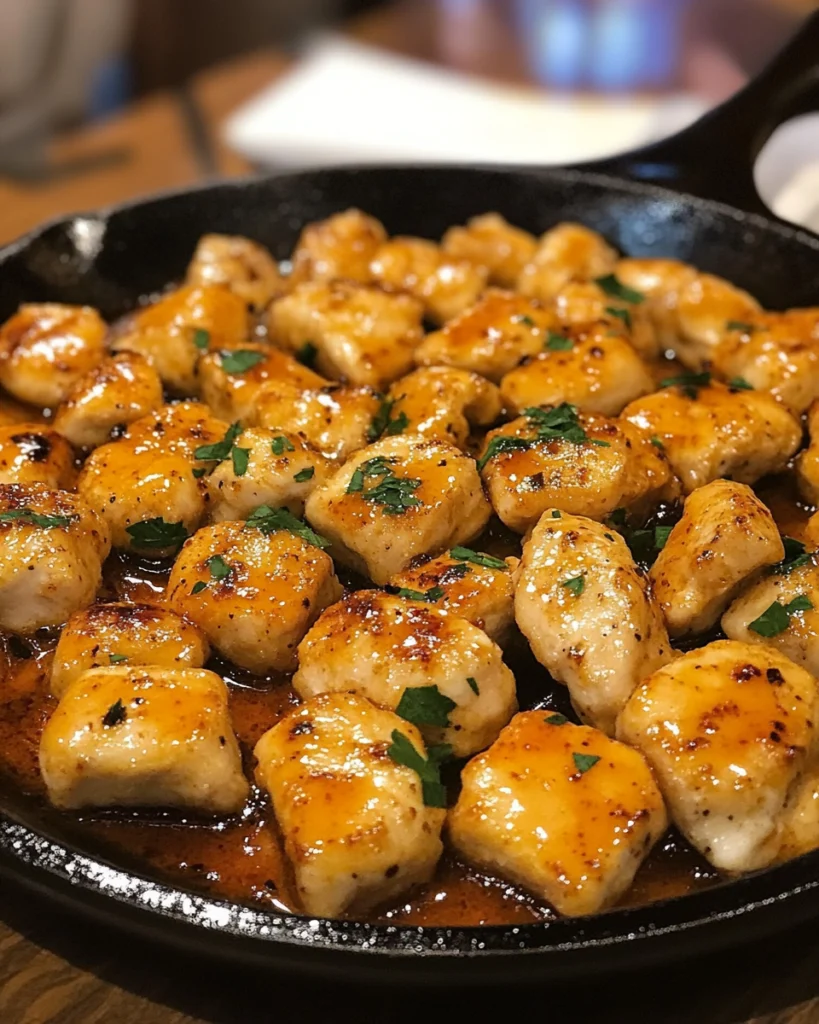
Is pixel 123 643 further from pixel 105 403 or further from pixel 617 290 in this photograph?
pixel 617 290

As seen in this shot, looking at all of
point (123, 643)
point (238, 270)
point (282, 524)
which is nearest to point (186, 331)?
point (238, 270)

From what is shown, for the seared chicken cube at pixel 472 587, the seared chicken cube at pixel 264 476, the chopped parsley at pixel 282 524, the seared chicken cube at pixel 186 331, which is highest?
the seared chicken cube at pixel 186 331

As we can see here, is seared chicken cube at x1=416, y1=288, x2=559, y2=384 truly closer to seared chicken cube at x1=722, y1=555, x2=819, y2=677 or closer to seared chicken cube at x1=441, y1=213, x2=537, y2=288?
seared chicken cube at x1=441, y1=213, x2=537, y2=288

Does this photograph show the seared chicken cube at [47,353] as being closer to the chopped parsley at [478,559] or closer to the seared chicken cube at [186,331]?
the seared chicken cube at [186,331]

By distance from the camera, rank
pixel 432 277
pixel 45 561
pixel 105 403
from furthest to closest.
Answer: pixel 432 277 → pixel 105 403 → pixel 45 561

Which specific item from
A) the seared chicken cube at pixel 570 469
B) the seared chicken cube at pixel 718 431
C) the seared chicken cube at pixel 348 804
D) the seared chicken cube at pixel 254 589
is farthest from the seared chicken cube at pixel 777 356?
the seared chicken cube at pixel 348 804

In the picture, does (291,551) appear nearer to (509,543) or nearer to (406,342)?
(509,543)
